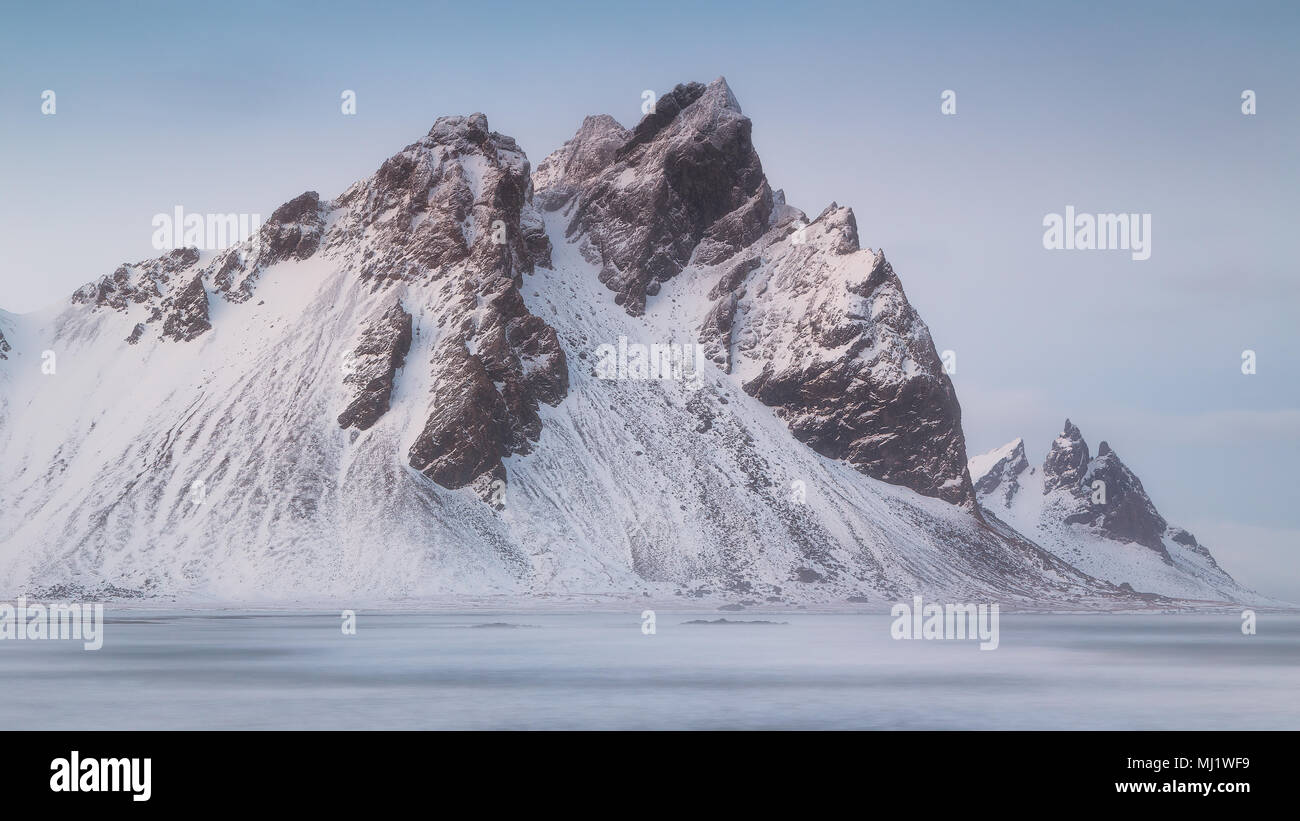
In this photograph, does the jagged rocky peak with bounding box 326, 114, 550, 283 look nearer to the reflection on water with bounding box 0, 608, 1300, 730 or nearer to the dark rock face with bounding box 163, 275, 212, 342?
the dark rock face with bounding box 163, 275, 212, 342

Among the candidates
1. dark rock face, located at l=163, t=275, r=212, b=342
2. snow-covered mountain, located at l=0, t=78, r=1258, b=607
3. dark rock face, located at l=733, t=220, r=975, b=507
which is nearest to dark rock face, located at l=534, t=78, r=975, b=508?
dark rock face, located at l=733, t=220, r=975, b=507

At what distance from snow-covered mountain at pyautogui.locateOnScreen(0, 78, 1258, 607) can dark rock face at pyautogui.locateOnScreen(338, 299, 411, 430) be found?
33 centimetres

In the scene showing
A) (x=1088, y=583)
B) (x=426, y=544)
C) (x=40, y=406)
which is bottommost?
(x=1088, y=583)

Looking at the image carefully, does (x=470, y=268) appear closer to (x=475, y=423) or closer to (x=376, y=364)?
(x=376, y=364)

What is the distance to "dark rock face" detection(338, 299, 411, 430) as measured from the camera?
15938cm

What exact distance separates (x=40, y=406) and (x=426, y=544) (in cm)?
6177

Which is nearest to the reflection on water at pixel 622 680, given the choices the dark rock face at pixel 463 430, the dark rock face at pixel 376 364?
the dark rock face at pixel 463 430

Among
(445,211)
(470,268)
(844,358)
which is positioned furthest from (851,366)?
(445,211)

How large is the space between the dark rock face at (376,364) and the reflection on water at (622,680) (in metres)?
62.8

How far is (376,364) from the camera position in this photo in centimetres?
16250

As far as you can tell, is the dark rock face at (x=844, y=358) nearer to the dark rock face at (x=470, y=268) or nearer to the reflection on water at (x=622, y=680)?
the dark rock face at (x=470, y=268)

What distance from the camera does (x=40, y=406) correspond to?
6718 inches
